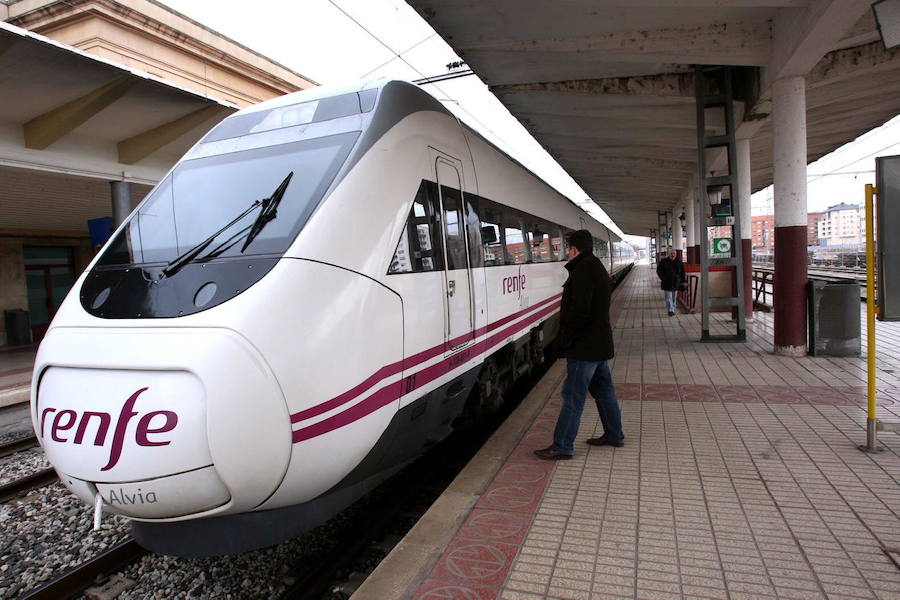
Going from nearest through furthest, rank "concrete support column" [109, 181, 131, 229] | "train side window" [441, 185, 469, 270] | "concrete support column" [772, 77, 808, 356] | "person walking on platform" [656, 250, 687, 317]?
"train side window" [441, 185, 469, 270] → "concrete support column" [772, 77, 808, 356] → "concrete support column" [109, 181, 131, 229] → "person walking on platform" [656, 250, 687, 317]

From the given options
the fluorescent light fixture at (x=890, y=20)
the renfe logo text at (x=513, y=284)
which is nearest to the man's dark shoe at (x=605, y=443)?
the renfe logo text at (x=513, y=284)

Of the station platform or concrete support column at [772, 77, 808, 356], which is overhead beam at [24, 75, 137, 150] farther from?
concrete support column at [772, 77, 808, 356]

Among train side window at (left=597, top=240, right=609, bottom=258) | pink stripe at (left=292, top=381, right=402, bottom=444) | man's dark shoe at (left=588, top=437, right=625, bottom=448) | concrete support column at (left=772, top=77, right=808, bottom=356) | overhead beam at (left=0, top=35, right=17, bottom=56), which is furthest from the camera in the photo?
train side window at (left=597, top=240, right=609, bottom=258)

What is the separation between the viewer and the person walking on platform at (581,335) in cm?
424

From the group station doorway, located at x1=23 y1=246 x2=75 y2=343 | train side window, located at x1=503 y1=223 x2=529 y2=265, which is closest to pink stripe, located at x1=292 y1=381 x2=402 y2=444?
train side window, located at x1=503 y1=223 x2=529 y2=265

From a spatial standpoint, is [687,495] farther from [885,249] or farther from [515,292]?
[515,292]

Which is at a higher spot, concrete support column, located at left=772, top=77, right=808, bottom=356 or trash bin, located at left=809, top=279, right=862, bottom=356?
concrete support column, located at left=772, top=77, right=808, bottom=356

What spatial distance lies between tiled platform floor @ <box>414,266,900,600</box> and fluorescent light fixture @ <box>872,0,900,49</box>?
3.05 m

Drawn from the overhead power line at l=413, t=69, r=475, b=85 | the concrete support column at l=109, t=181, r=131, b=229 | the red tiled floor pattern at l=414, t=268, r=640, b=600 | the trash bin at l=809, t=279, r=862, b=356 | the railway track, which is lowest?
the railway track

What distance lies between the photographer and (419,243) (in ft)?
12.2

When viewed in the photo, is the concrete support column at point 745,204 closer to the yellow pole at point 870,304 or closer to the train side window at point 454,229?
the yellow pole at point 870,304

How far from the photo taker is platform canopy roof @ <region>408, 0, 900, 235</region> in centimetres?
744

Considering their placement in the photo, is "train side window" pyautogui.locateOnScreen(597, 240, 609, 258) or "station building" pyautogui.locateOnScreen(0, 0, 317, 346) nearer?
"station building" pyautogui.locateOnScreen(0, 0, 317, 346)

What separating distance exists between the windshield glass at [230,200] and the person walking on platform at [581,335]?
195 centimetres
